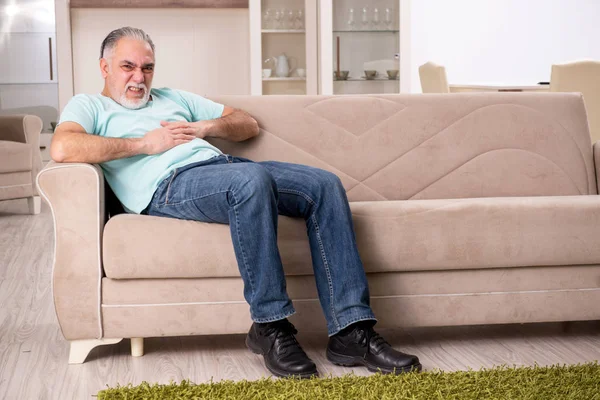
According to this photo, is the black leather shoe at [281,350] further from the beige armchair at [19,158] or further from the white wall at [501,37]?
the white wall at [501,37]

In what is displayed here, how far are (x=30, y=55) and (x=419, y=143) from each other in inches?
183

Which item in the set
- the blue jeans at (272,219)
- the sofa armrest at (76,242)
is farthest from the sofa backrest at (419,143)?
the sofa armrest at (76,242)

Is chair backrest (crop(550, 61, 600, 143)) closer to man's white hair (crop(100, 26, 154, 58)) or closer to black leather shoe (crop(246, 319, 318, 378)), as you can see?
man's white hair (crop(100, 26, 154, 58))

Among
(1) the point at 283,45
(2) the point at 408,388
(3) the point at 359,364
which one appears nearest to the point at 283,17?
(1) the point at 283,45

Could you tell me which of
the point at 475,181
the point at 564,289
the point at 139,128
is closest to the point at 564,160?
the point at 475,181

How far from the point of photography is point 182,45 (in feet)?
21.2

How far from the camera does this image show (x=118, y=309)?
2113mm

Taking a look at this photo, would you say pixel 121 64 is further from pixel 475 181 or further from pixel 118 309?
pixel 475 181

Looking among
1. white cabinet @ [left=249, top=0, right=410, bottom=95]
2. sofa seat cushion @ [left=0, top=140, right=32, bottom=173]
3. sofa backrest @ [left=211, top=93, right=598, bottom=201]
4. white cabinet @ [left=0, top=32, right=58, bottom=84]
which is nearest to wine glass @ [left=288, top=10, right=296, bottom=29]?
white cabinet @ [left=249, top=0, right=410, bottom=95]

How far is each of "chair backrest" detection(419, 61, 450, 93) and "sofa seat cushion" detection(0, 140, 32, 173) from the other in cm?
264

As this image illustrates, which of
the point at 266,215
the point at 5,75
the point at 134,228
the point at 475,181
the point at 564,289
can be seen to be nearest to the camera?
the point at 266,215

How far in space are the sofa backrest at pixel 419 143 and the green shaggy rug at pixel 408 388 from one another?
88 centimetres

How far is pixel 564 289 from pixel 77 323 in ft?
4.52

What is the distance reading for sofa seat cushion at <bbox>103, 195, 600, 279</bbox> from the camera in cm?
209
